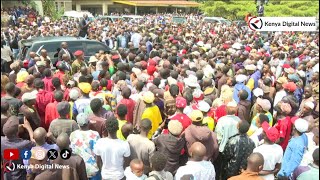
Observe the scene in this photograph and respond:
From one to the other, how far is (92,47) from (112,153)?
Answer: 7.80m

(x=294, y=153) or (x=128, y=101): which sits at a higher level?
(x=128, y=101)

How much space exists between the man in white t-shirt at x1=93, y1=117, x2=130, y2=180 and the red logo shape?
883 millimetres

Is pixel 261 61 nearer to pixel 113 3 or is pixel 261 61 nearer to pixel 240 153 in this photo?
pixel 240 153

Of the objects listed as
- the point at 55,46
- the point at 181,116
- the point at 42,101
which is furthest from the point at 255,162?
the point at 55,46

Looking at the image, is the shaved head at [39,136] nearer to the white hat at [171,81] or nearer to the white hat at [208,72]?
the white hat at [171,81]

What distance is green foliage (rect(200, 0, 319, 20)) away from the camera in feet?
50.2

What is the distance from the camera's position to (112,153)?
14.5 ft

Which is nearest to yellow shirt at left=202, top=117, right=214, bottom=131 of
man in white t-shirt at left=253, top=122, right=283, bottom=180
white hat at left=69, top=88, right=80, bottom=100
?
man in white t-shirt at left=253, top=122, right=283, bottom=180

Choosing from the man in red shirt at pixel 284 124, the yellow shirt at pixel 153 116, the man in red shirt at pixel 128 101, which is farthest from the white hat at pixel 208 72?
the man in red shirt at pixel 284 124

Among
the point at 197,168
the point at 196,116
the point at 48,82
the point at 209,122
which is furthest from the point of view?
the point at 48,82

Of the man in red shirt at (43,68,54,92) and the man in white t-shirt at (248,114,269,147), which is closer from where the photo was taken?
the man in white t-shirt at (248,114,269,147)

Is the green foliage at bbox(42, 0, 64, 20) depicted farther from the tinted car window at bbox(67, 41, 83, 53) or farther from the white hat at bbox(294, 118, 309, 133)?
the white hat at bbox(294, 118, 309, 133)

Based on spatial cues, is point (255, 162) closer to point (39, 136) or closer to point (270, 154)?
point (270, 154)

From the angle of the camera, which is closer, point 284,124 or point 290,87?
point 284,124
